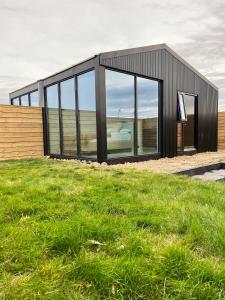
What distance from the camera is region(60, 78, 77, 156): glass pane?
24.3ft

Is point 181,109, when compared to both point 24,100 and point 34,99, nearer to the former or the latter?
point 34,99

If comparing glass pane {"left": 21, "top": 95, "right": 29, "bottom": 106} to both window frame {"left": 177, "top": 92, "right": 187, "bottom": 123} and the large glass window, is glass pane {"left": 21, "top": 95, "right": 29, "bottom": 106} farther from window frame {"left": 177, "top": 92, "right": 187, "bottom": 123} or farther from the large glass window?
window frame {"left": 177, "top": 92, "right": 187, "bottom": 123}

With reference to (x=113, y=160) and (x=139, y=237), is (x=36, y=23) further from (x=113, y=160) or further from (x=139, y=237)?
(x=139, y=237)

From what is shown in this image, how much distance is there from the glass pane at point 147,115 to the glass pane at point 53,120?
8.24 feet

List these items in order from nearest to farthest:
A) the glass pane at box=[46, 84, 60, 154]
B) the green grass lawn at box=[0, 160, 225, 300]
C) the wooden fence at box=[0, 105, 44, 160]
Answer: the green grass lawn at box=[0, 160, 225, 300] < the wooden fence at box=[0, 105, 44, 160] < the glass pane at box=[46, 84, 60, 154]

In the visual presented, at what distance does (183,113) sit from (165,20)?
9.69 feet

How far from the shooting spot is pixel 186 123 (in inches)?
377

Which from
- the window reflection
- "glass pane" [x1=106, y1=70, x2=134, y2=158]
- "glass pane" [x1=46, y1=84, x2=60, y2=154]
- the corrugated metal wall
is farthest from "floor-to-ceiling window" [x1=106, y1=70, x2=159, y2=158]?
the window reflection

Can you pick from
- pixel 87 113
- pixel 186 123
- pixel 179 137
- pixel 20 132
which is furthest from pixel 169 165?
pixel 20 132

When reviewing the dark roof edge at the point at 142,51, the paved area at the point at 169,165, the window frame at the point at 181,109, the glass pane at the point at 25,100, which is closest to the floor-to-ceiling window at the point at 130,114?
the dark roof edge at the point at 142,51

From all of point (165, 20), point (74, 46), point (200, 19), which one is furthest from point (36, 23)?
point (200, 19)

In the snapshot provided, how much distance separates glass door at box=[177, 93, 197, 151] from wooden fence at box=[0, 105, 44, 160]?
4.50 metres

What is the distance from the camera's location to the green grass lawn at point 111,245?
1.33 meters

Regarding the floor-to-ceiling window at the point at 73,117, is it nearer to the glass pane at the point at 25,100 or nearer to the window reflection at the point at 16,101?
the glass pane at the point at 25,100
